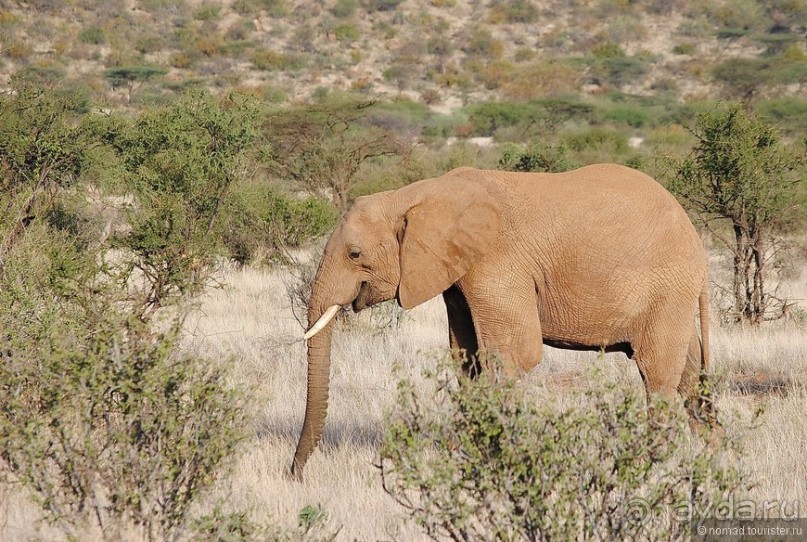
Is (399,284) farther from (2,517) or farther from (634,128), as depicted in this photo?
(634,128)

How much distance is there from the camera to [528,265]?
20.4 feet

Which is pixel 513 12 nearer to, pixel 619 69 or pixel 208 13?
pixel 619 69

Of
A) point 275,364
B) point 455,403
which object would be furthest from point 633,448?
point 275,364

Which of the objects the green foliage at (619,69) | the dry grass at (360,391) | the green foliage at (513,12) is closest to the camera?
the dry grass at (360,391)

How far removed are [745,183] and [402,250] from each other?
21.4 ft

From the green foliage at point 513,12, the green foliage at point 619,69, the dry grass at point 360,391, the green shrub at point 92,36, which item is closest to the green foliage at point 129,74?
the green shrub at point 92,36

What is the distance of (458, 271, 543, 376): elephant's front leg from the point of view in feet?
19.9

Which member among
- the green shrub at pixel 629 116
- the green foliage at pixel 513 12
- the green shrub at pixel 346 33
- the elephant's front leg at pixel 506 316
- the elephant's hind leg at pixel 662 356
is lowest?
the green shrub at pixel 629 116

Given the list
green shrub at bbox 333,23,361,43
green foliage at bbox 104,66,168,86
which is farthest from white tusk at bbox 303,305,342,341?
green shrub at bbox 333,23,361,43

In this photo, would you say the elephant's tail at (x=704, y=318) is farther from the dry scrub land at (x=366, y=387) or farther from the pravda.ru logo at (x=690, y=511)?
the pravda.ru logo at (x=690, y=511)

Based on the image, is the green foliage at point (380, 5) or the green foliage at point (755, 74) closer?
the green foliage at point (755, 74)

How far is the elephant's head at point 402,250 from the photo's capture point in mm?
6086

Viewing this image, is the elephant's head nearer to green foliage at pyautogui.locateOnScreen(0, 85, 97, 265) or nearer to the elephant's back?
the elephant's back

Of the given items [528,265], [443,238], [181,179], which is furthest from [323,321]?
→ [181,179]
